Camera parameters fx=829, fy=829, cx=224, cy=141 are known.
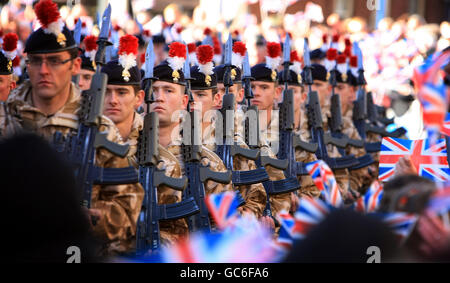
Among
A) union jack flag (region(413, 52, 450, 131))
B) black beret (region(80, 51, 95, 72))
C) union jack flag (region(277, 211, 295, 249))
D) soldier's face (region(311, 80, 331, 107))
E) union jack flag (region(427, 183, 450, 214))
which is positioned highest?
soldier's face (region(311, 80, 331, 107))

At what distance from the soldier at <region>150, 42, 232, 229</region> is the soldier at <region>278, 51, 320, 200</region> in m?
2.26

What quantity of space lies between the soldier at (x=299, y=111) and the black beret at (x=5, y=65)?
12.1ft

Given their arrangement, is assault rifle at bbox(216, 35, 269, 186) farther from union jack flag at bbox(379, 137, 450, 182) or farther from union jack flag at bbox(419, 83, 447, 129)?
union jack flag at bbox(419, 83, 447, 129)

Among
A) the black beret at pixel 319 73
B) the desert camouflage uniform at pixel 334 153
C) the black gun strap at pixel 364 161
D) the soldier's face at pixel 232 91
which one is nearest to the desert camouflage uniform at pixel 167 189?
the soldier's face at pixel 232 91

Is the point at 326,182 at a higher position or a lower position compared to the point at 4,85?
lower

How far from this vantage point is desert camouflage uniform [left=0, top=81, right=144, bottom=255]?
482cm

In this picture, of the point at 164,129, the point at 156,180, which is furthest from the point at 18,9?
the point at 156,180

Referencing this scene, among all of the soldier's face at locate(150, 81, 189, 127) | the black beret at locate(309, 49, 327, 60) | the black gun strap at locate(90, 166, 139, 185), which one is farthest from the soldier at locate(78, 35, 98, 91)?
the black beret at locate(309, 49, 327, 60)

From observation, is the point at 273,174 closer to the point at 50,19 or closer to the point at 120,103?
the point at 120,103

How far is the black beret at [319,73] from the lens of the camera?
10.6m

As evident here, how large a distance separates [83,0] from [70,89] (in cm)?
1409

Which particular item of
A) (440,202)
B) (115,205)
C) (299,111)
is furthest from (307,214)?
(299,111)

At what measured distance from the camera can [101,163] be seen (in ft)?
16.1

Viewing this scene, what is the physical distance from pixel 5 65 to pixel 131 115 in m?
0.93
